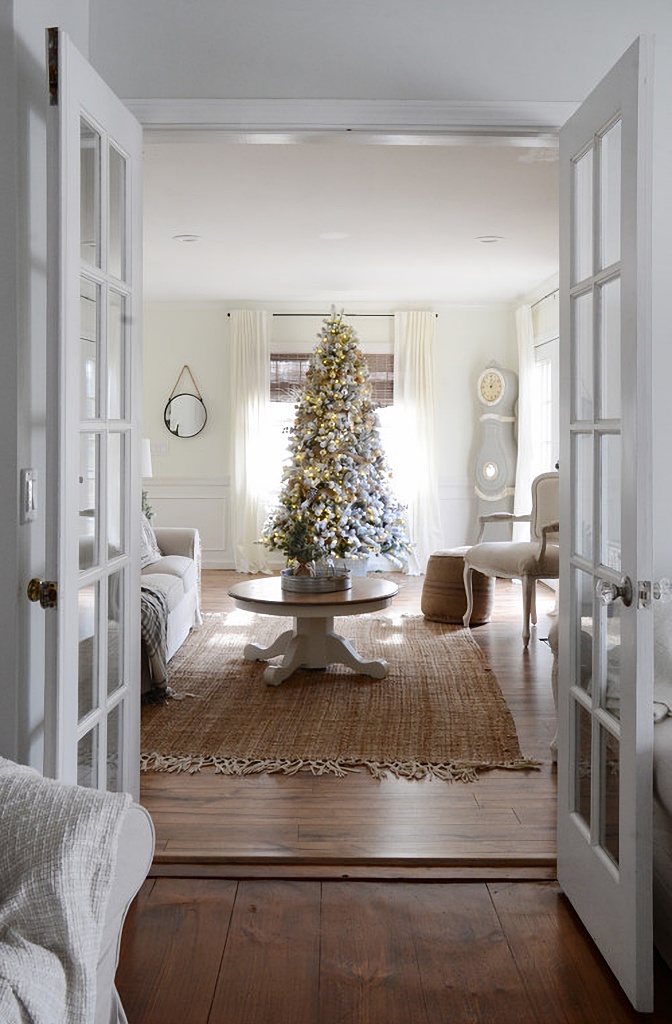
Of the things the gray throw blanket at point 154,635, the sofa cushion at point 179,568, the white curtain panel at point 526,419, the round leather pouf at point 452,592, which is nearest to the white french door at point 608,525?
the gray throw blanket at point 154,635

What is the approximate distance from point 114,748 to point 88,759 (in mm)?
262

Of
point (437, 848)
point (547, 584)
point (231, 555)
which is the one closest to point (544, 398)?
point (547, 584)

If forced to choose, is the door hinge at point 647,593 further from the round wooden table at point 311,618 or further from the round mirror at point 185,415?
the round mirror at point 185,415

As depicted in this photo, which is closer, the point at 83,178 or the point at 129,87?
the point at 83,178

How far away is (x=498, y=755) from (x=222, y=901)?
1.63m

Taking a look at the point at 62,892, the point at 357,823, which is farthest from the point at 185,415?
the point at 62,892

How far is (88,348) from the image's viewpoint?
2432 mm

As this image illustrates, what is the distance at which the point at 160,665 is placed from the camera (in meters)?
4.90

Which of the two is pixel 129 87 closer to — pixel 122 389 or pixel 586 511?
pixel 122 389

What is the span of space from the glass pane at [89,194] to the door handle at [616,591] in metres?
1.47

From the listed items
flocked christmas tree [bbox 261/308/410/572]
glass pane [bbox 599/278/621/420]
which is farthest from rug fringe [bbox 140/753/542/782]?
flocked christmas tree [bbox 261/308/410/572]

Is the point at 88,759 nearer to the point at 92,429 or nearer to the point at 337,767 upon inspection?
the point at 92,429

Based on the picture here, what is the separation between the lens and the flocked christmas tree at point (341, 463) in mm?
7453

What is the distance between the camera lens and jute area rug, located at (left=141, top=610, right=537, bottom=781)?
3.96m
